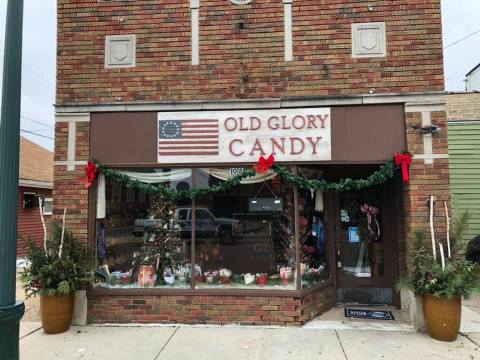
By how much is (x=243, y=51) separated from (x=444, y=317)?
5.00m

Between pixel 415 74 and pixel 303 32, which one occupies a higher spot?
pixel 303 32

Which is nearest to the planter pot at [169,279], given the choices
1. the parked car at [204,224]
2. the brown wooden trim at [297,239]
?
the parked car at [204,224]

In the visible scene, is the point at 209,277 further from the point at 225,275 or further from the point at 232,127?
the point at 232,127

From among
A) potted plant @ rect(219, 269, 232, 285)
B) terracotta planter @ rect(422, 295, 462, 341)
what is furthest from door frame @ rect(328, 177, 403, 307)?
potted plant @ rect(219, 269, 232, 285)

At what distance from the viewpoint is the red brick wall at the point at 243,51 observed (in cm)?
671

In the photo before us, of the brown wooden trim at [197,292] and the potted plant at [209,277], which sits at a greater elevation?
the potted plant at [209,277]

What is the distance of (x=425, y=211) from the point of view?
646 centimetres

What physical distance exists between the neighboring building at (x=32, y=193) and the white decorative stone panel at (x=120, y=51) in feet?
27.4

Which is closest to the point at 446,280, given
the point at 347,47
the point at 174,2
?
the point at 347,47

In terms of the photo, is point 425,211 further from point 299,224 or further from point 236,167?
point 236,167

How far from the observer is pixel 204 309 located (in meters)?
6.66

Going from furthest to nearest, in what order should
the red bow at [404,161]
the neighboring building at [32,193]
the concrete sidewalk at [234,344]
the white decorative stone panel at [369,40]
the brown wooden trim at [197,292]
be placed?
1. the neighboring building at [32,193]
2. the white decorative stone panel at [369,40]
3. the brown wooden trim at [197,292]
4. the red bow at [404,161]
5. the concrete sidewalk at [234,344]

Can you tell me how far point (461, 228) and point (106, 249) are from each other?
5658 millimetres

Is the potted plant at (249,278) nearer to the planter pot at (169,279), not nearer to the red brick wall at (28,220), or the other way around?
the planter pot at (169,279)
